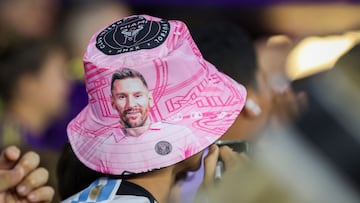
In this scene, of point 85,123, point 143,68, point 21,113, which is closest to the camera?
Answer: point 143,68

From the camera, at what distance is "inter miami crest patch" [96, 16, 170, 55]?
182cm

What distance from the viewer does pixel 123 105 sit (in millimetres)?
1791

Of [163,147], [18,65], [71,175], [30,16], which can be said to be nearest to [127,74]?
[163,147]

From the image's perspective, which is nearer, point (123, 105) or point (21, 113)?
point (123, 105)

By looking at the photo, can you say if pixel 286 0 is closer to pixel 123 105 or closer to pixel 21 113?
pixel 21 113

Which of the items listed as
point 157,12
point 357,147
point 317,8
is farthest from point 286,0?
point 357,147

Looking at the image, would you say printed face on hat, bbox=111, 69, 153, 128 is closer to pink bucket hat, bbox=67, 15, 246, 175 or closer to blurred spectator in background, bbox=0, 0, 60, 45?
pink bucket hat, bbox=67, 15, 246, 175

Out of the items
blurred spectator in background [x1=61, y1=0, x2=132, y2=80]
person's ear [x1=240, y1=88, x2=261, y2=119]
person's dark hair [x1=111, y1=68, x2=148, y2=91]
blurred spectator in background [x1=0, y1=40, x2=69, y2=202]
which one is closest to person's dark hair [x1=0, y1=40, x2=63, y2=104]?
blurred spectator in background [x1=0, y1=40, x2=69, y2=202]

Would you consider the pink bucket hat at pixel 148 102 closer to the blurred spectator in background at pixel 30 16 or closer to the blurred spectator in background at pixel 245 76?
the blurred spectator in background at pixel 245 76

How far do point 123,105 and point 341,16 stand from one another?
2.35m

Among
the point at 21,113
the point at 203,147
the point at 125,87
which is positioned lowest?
the point at 21,113

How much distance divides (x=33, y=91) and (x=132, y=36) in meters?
1.93

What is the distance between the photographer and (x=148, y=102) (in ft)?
5.85

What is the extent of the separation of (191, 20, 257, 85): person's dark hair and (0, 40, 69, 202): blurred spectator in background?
1.25 m
